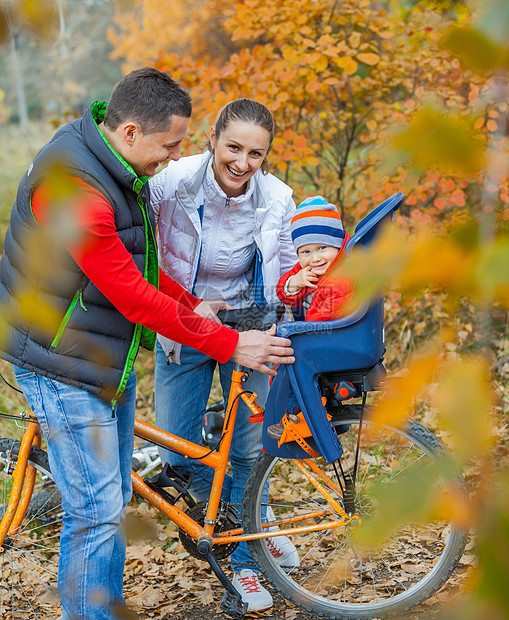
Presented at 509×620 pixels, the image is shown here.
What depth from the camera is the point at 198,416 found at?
102 inches

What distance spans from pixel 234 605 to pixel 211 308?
108 centimetres

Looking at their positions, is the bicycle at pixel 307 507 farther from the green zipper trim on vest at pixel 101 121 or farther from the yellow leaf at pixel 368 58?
the yellow leaf at pixel 368 58

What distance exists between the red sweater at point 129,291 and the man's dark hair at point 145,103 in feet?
0.79

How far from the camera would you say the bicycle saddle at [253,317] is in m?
2.36

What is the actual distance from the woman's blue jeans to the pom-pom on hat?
640 mm

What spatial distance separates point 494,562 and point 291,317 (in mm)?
2052

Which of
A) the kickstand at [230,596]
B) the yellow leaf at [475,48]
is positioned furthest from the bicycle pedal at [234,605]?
the yellow leaf at [475,48]

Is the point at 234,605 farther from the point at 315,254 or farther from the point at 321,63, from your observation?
the point at 321,63

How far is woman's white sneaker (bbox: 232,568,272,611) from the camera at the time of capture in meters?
2.42

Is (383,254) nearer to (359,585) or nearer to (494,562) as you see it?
(494,562)

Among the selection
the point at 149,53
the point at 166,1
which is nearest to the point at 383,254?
the point at 166,1

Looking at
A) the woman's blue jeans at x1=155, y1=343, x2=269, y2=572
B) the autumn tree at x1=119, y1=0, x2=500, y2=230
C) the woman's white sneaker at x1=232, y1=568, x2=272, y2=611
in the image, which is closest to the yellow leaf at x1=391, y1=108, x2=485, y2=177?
the woman's blue jeans at x1=155, y1=343, x2=269, y2=572

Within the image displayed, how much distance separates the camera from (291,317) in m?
2.45

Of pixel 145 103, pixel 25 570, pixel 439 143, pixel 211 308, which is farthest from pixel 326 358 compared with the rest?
pixel 439 143
